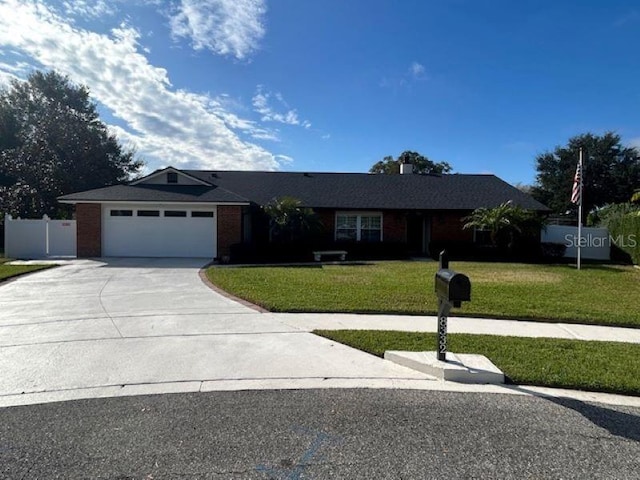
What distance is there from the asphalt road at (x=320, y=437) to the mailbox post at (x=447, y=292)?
83cm

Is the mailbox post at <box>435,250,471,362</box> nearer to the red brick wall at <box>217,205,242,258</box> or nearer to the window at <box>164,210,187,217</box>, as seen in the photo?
the red brick wall at <box>217,205,242,258</box>

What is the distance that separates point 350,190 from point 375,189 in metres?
1.50

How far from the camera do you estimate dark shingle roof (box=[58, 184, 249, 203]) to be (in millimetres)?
17781

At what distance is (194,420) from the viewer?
354 cm

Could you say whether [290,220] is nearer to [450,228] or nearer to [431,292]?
[450,228]

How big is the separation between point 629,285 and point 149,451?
43.6 ft

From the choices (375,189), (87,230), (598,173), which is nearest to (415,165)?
(598,173)

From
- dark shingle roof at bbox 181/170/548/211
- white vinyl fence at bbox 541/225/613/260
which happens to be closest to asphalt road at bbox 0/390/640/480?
dark shingle roof at bbox 181/170/548/211

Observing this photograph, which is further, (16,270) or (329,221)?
(329,221)

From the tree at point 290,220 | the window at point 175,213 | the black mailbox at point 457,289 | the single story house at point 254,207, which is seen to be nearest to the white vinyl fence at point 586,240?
the single story house at point 254,207

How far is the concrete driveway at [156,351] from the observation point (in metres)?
4.40

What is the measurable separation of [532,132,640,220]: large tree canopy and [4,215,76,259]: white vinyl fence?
40792mm

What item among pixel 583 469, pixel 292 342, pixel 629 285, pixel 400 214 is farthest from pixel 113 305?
pixel 400 214

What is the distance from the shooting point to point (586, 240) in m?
21.5
